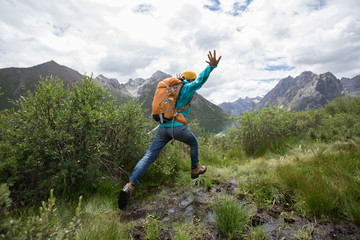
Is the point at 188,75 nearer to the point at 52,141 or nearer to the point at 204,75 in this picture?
the point at 204,75

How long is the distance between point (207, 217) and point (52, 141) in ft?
10.4

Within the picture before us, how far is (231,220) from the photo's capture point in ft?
8.21

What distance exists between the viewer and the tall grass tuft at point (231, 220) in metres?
2.43

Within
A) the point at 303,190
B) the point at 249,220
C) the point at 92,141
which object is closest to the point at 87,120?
the point at 92,141

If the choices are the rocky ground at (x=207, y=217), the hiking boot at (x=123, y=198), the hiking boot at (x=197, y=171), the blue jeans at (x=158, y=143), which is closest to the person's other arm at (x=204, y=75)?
the blue jeans at (x=158, y=143)

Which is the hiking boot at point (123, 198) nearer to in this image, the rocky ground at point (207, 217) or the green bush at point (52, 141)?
the rocky ground at point (207, 217)

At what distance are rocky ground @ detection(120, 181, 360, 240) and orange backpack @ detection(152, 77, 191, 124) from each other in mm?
1736

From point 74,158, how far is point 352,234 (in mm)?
4624

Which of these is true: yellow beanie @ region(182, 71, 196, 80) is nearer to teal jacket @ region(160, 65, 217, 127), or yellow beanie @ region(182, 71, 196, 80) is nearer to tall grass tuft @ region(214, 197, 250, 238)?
teal jacket @ region(160, 65, 217, 127)

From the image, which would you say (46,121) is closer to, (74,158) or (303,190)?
(74,158)

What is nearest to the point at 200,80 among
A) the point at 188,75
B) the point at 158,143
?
the point at 188,75

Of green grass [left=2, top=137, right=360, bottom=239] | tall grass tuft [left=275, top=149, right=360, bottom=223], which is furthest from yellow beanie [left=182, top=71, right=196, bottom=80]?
tall grass tuft [left=275, top=149, right=360, bottom=223]

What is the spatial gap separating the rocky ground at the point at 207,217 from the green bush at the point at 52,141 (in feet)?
4.31

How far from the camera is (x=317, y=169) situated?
12.1 ft
